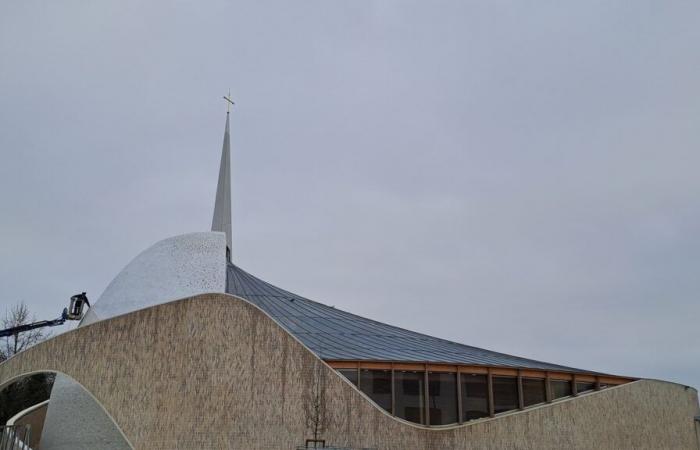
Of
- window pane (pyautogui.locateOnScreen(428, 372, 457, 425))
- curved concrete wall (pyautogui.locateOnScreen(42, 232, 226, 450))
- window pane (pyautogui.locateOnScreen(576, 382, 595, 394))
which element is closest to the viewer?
window pane (pyautogui.locateOnScreen(428, 372, 457, 425))

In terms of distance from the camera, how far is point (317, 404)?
18.4 m

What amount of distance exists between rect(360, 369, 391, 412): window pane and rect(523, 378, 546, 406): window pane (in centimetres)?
528

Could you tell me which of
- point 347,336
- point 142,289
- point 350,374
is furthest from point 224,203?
point 350,374

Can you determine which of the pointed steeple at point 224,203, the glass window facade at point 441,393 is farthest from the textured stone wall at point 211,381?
the pointed steeple at point 224,203

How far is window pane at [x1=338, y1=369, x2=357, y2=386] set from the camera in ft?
64.8

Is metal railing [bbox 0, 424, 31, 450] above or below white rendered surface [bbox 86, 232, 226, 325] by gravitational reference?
below

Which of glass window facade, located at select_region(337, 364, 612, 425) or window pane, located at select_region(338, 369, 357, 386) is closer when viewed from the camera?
window pane, located at select_region(338, 369, 357, 386)

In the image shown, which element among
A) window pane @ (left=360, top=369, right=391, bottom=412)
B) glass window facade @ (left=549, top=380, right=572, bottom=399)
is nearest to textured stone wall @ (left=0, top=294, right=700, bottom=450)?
window pane @ (left=360, top=369, right=391, bottom=412)

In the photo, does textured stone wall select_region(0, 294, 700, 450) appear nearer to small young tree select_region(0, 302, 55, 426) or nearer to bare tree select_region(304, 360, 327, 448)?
bare tree select_region(304, 360, 327, 448)

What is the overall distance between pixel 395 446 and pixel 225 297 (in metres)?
6.90

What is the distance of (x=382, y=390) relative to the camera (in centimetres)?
1995

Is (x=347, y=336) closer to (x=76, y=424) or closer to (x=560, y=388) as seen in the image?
(x=560, y=388)

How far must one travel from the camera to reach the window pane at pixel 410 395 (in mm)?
19953

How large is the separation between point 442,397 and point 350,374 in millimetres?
3274
